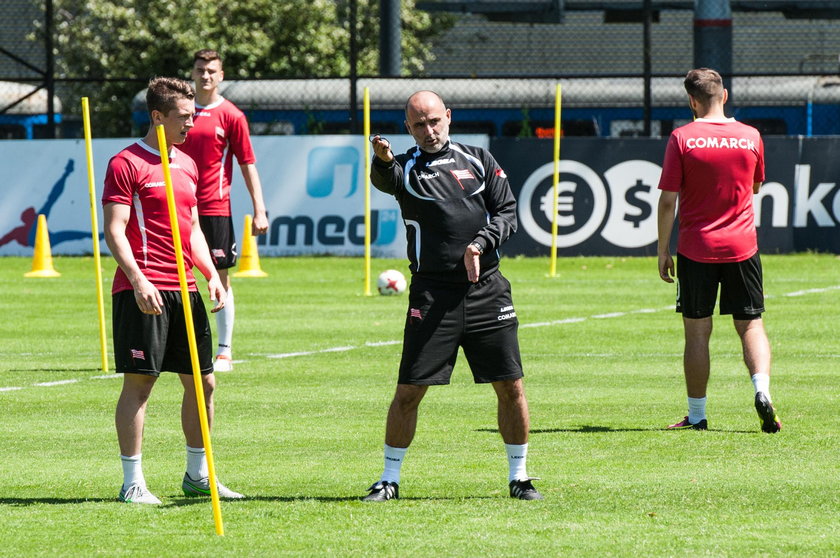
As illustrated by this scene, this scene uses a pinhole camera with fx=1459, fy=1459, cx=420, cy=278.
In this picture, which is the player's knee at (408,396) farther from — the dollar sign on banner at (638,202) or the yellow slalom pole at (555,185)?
the dollar sign on banner at (638,202)

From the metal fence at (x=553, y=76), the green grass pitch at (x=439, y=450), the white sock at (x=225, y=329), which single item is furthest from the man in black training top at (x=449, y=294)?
the metal fence at (x=553, y=76)

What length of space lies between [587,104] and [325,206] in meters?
5.67

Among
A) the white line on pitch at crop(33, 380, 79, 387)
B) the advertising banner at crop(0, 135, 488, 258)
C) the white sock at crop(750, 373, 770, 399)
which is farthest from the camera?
the advertising banner at crop(0, 135, 488, 258)

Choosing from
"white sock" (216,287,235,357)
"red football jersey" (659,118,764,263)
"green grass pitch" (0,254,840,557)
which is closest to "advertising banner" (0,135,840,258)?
"green grass pitch" (0,254,840,557)

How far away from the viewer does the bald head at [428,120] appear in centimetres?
642

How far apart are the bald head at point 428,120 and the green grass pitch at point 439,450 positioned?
1.60m

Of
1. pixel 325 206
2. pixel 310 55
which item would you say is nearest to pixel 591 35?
pixel 310 55

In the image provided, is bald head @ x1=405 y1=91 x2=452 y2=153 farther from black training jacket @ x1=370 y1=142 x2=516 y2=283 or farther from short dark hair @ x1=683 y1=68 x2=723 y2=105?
short dark hair @ x1=683 y1=68 x2=723 y2=105

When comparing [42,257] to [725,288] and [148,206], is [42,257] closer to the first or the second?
[725,288]

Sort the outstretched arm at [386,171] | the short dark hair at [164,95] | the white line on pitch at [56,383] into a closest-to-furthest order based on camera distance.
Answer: the outstretched arm at [386,171]
the short dark hair at [164,95]
the white line on pitch at [56,383]

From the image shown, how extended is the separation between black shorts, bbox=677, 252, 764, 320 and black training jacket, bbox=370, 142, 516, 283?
2336 mm

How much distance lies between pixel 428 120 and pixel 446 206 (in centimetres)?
40

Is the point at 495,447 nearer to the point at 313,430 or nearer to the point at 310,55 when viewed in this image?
the point at 313,430

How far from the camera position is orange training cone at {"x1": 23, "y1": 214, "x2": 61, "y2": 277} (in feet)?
63.4
